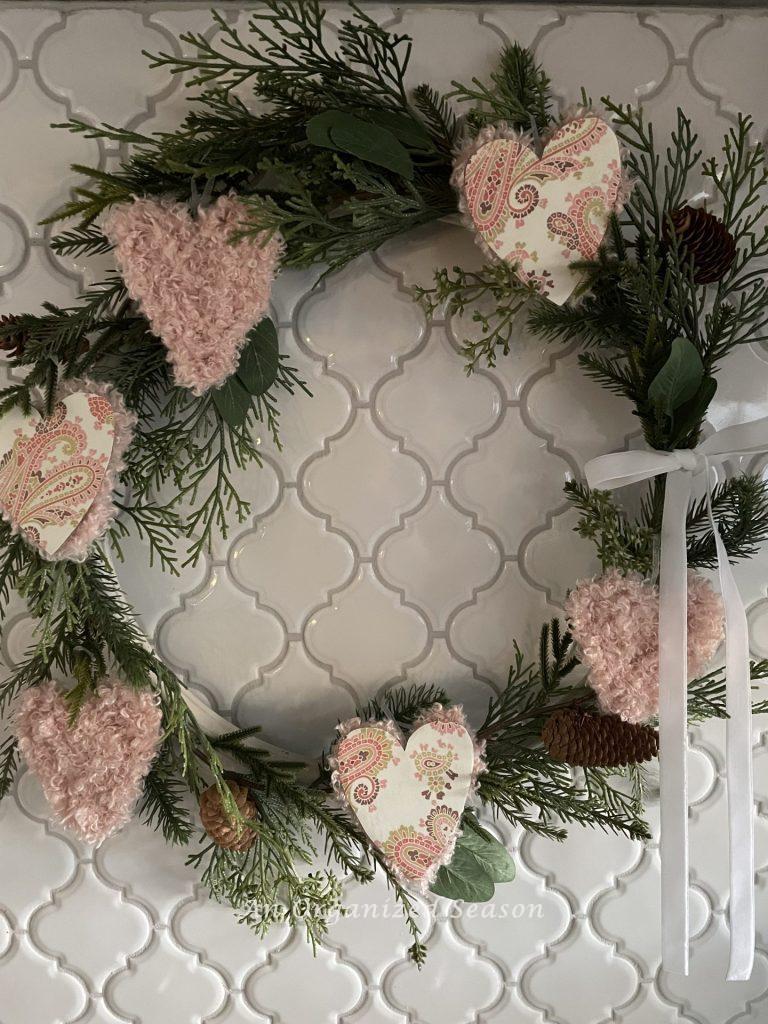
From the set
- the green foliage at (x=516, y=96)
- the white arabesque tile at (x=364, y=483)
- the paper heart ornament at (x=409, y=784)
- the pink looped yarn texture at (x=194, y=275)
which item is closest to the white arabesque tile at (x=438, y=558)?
the white arabesque tile at (x=364, y=483)

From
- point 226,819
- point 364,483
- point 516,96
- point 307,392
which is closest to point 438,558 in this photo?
point 364,483

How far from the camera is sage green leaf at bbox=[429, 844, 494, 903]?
771mm

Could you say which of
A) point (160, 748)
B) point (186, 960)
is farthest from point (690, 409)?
point (186, 960)

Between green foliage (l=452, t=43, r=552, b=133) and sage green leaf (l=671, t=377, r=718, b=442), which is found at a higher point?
green foliage (l=452, t=43, r=552, b=133)

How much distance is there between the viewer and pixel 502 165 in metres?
0.71

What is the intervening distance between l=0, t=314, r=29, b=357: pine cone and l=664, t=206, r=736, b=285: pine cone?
1.87 ft

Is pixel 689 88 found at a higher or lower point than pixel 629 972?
higher

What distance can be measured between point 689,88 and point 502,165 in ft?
0.76

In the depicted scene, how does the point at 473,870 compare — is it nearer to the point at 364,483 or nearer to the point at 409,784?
the point at 409,784

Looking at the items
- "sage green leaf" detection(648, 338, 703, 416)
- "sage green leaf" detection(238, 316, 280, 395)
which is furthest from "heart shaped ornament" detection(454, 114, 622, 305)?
"sage green leaf" detection(238, 316, 280, 395)

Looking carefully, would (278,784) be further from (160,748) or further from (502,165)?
(502,165)

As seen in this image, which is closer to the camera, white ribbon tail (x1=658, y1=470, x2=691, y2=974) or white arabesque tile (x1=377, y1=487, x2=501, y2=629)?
white ribbon tail (x1=658, y1=470, x2=691, y2=974)

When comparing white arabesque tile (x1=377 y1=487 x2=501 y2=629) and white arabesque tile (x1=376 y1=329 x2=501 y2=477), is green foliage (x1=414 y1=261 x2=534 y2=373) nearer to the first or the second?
white arabesque tile (x1=376 y1=329 x2=501 y2=477)

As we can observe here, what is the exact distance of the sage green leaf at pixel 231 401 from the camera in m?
0.73
